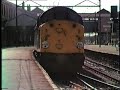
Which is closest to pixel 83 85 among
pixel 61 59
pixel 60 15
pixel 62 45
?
pixel 61 59

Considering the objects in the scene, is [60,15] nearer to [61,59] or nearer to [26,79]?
[61,59]

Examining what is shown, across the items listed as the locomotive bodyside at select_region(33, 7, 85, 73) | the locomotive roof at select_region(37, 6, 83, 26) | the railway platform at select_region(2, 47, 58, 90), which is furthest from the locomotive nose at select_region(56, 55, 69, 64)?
the locomotive roof at select_region(37, 6, 83, 26)

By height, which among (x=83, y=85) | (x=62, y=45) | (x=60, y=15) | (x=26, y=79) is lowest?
(x=83, y=85)

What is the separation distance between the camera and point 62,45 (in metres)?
18.2

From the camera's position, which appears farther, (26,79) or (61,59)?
(61,59)

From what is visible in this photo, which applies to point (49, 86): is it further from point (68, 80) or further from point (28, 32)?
point (28, 32)

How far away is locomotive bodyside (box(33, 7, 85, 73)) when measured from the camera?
59.7ft

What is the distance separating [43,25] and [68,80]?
3.11 metres

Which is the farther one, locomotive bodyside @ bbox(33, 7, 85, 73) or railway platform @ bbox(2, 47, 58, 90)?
locomotive bodyside @ bbox(33, 7, 85, 73)

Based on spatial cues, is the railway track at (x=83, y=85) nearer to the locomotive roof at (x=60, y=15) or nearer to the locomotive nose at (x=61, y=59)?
the locomotive nose at (x=61, y=59)

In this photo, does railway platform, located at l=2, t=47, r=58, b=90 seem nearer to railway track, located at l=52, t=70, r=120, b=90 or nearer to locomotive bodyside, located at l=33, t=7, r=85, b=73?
locomotive bodyside, located at l=33, t=7, r=85, b=73

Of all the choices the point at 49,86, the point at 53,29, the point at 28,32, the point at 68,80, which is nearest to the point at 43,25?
the point at 53,29

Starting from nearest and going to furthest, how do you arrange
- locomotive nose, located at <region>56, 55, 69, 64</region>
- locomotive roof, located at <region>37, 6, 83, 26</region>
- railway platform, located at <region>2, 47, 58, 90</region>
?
railway platform, located at <region>2, 47, 58, 90</region>, locomotive nose, located at <region>56, 55, 69, 64</region>, locomotive roof, located at <region>37, 6, 83, 26</region>

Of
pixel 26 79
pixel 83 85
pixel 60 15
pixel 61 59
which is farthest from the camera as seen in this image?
pixel 60 15
